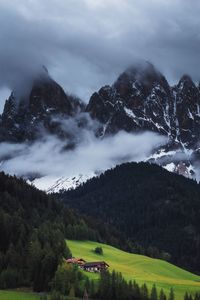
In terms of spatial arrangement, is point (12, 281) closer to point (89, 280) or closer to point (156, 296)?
point (89, 280)

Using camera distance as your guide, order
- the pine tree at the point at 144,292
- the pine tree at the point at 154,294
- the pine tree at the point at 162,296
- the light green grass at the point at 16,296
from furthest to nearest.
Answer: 1. the pine tree at the point at 144,292
2. the pine tree at the point at 162,296
3. the pine tree at the point at 154,294
4. the light green grass at the point at 16,296

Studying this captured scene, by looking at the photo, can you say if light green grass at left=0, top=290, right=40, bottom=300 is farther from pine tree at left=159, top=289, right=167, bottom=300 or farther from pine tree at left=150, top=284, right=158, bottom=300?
pine tree at left=159, top=289, right=167, bottom=300

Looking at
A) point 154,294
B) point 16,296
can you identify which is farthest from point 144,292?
point 16,296

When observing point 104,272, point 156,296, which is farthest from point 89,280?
point 156,296

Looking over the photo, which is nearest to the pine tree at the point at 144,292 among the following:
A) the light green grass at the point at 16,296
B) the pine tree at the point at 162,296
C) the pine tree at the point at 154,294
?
the pine tree at the point at 154,294

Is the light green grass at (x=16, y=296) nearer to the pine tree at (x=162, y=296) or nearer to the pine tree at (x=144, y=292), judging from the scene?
the pine tree at (x=144, y=292)

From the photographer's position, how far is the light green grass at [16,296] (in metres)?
179

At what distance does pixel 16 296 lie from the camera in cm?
18112

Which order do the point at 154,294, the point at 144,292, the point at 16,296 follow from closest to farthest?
the point at 16,296 < the point at 154,294 < the point at 144,292

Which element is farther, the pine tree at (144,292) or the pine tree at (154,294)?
the pine tree at (144,292)

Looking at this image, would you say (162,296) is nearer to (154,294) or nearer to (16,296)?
(154,294)

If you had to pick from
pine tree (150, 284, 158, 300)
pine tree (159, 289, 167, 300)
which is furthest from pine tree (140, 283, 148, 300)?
pine tree (159, 289, 167, 300)

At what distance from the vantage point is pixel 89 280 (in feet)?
642

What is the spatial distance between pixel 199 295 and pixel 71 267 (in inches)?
1275
